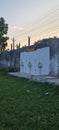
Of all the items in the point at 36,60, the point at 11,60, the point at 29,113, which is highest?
the point at 11,60

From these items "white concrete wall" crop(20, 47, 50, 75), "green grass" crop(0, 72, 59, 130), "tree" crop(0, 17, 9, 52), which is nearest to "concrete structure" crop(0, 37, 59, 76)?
"white concrete wall" crop(20, 47, 50, 75)

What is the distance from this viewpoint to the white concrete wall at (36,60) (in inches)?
715

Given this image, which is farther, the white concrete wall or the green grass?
the white concrete wall

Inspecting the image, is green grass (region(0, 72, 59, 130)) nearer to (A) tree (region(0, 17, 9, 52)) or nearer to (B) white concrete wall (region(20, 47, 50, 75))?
(B) white concrete wall (region(20, 47, 50, 75))

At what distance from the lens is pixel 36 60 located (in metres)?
20.4

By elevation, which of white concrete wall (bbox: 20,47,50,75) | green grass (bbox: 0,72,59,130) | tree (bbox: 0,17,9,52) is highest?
tree (bbox: 0,17,9,52)

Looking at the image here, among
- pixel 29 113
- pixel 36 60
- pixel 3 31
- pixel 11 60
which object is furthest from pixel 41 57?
pixel 3 31

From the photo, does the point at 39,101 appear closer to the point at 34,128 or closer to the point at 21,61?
the point at 34,128

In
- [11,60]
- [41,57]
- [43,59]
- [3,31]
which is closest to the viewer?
[43,59]

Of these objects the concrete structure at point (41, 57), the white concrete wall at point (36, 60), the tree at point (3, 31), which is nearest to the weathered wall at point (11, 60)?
the concrete structure at point (41, 57)

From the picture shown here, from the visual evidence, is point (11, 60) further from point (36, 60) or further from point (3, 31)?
point (3, 31)

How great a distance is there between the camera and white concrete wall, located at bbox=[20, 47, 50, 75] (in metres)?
18.2

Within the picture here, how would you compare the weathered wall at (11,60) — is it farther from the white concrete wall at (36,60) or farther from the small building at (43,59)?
the small building at (43,59)

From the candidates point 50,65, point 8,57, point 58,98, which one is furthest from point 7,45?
point 58,98
